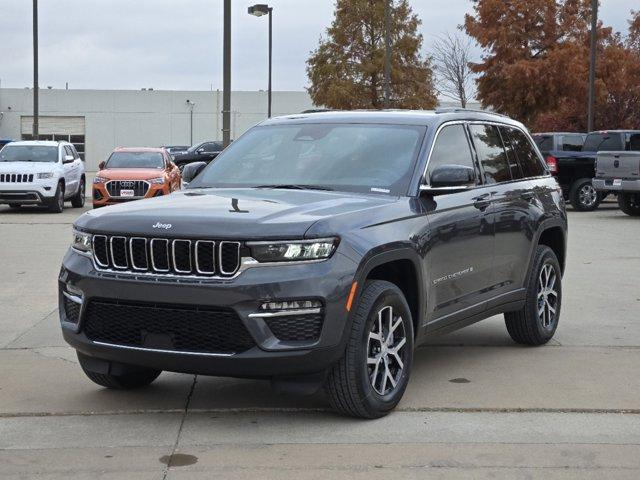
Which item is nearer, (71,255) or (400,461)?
(400,461)

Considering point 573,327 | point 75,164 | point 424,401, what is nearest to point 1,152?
point 75,164

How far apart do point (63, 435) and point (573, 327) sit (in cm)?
487

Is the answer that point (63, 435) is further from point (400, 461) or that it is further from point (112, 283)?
point (400, 461)

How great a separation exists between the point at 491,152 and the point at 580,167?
18.0 metres

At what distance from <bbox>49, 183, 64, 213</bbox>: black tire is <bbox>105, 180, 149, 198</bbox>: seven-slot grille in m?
1.40

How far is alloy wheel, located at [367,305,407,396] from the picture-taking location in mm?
5988

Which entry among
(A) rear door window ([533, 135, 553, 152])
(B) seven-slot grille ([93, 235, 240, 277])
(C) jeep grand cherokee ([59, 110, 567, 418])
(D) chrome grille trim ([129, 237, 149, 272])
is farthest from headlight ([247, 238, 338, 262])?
(A) rear door window ([533, 135, 553, 152])

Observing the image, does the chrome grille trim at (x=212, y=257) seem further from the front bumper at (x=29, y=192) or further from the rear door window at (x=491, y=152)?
the front bumper at (x=29, y=192)

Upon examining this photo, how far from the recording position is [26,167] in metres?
24.1

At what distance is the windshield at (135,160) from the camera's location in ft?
82.0

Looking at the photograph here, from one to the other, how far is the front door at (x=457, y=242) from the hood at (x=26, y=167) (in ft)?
59.2

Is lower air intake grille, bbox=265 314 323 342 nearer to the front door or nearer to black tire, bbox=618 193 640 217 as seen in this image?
the front door

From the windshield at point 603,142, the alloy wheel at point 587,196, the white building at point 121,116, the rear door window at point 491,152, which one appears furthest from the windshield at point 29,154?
the white building at point 121,116

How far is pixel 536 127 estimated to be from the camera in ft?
133
